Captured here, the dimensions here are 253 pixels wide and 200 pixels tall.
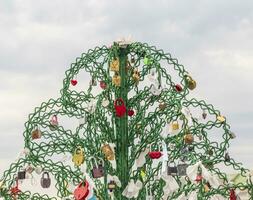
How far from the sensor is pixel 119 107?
566 centimetres

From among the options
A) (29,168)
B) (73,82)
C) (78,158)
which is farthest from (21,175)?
(73,82)

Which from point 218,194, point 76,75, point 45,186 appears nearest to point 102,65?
point 76,75

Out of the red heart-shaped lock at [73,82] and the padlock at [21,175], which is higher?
the red heart-shaped lock at [73,82]

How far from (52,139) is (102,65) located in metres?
0.79

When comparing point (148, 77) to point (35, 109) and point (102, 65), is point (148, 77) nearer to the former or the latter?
point (102, 65)

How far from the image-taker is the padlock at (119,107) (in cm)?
566

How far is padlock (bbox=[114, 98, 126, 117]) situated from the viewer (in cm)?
566

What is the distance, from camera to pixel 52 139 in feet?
19.1

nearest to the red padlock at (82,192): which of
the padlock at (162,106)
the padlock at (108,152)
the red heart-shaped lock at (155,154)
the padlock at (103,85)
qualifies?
the padlock at (108,152)

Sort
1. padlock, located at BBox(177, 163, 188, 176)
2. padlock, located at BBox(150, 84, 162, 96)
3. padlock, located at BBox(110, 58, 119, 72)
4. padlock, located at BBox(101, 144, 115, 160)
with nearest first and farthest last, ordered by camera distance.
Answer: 1. padlock, located at BBox(177, 163, 188, 176)
2. padlock, located at BBox(101, 144, 115, 160)
3. padlock, located at BBox(150, 84, 162, 96)
4. padlock, located at BBox(110, 58, 119, 72)

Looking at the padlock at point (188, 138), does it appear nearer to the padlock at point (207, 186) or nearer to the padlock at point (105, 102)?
the padlock at point (207, 186)

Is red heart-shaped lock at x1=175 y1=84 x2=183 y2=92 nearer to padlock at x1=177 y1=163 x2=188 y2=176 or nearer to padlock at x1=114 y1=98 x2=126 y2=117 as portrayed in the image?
padlock at x1=114 y1=98 x2=126 y2=117

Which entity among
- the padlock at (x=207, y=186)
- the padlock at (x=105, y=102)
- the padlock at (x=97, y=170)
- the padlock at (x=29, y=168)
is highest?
the padlock at (x=105, y=102)

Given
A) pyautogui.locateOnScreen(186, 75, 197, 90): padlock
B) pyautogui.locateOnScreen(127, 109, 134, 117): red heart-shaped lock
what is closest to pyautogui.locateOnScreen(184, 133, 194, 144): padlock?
pyautogui.locateOnScreen(186, 75, 197, 90): padlock
